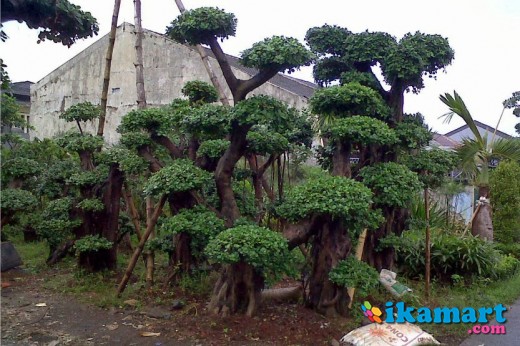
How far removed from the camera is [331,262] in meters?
5.30

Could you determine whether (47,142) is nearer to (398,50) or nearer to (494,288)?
(398,50)

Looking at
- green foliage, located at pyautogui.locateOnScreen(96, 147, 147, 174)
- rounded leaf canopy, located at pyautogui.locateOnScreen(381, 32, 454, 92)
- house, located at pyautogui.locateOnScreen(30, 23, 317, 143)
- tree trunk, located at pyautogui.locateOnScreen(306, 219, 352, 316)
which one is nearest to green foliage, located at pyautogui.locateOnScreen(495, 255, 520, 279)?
rounded leaf canopy, located at pyautogui.locateOnScreen(381, 32, 454, 92)

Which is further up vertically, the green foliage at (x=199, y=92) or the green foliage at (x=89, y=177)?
the green foliage at (x=199, y=92)

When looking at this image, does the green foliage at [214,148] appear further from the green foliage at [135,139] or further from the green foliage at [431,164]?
the green foliage at [431,164]

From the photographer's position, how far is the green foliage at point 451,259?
7387 mm

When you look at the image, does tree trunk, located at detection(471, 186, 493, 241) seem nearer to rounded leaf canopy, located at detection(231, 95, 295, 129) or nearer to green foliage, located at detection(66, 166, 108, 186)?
rounded leaf canopy, located at detection(231, 95, 295, 129)

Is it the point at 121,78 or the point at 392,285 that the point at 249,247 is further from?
the point at 121,78

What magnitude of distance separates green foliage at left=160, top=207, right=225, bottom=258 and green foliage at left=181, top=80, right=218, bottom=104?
6.28ft

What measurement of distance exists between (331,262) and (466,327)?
5.11 feet

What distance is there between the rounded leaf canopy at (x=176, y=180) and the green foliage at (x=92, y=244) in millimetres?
1797

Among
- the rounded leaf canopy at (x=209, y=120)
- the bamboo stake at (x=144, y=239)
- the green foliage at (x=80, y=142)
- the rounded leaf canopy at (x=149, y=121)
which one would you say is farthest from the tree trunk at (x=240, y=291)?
the green foliage at (x=80, y=142)

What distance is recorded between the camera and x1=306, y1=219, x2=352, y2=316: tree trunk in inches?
208

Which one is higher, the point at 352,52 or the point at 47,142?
the point at 352,52

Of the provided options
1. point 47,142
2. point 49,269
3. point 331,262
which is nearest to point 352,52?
point 331,262
